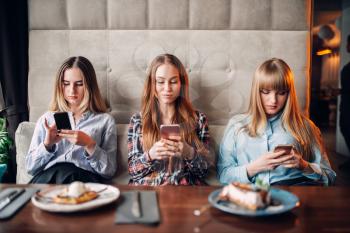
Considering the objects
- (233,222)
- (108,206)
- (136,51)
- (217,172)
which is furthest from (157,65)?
(233,222)

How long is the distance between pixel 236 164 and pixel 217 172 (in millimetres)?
154

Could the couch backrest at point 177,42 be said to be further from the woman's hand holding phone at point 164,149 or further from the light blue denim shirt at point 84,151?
the woman's hand holding phone at point 164,149

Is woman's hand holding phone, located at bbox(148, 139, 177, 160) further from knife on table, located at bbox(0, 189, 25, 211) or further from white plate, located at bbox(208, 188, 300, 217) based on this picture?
knife on table, located at bbox(0, 189, 25, 211)

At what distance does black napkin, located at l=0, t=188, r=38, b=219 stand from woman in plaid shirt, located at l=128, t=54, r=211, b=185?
673mm

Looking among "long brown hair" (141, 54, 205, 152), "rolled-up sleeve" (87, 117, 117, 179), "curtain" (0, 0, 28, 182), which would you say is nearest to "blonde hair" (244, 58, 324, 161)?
"long brown hair" (141, 54, 205, 152)

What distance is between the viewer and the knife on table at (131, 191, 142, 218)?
1268mm

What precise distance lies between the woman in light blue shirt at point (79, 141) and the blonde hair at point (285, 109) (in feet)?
2.80

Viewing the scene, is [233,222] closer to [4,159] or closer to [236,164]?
[236,164]

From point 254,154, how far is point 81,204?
1143 mm

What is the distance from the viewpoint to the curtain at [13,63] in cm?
265

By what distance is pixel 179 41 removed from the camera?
8.40 ft

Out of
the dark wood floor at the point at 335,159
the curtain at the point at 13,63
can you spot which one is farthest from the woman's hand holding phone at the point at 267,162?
the dark wood floor at the point at 335,159

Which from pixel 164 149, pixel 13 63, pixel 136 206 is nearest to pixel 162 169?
pixel 164 149

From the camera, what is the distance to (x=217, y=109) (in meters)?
2.59
